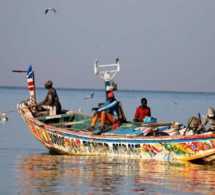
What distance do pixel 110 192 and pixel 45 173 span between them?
2840mm

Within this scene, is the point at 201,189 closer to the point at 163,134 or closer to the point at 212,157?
the point at 212,157

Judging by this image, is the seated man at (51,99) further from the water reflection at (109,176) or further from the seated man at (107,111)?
the water reflection at (109,176)

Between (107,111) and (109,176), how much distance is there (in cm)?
415

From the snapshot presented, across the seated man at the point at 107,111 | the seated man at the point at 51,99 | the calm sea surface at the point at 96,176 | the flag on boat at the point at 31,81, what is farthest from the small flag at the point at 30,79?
the seated man at the point at 107,111

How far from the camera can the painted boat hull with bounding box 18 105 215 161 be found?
18547 millimetres

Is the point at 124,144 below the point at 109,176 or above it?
above

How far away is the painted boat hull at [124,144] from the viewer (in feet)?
60.8

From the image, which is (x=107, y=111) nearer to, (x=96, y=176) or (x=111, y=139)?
(x=111, y=139)

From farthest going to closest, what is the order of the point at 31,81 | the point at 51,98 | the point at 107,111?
the point at 31,81 → the point at 51,98 → the point at 107,111

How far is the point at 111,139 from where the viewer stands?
2019 cm

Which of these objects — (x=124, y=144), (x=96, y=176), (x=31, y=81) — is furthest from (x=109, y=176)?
(x=31, y=81)

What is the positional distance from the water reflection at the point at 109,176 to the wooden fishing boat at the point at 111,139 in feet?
0.85

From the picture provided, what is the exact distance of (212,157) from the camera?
60.7 feet

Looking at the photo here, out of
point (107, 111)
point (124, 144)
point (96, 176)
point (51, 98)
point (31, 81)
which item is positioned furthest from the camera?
point (31, 81)
